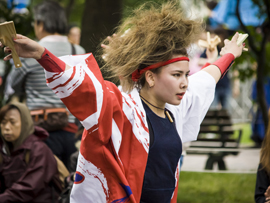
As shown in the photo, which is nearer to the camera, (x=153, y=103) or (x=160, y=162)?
(x=160, y=162)

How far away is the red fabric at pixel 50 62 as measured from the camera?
1.97 metres

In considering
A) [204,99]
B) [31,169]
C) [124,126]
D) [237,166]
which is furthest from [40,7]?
[237,166]

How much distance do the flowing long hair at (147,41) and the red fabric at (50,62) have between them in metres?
0.55

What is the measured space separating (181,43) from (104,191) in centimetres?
99

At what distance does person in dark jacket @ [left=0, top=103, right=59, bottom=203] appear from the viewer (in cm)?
379

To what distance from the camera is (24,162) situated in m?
3.95

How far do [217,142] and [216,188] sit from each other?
28.9 inches

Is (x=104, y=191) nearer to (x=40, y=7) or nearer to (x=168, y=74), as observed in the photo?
(x=168, y=74)

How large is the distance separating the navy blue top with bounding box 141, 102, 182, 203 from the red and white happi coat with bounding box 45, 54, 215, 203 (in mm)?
71

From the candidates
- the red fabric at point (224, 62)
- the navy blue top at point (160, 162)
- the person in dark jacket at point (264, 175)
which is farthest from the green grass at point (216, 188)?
the navy blue top at point (160, 162)

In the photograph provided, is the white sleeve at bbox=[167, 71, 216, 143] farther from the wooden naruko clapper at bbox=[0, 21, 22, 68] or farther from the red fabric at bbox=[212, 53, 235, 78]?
the wooden naruko clapper at bbox=[0, 21, 22, 68]

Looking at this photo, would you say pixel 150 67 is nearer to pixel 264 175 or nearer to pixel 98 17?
pixel 264 175

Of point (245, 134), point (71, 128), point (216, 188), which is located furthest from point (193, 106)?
point (245, 134)

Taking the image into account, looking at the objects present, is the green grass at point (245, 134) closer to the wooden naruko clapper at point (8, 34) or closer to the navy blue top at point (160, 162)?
the navy blue top at point (160, 162)
